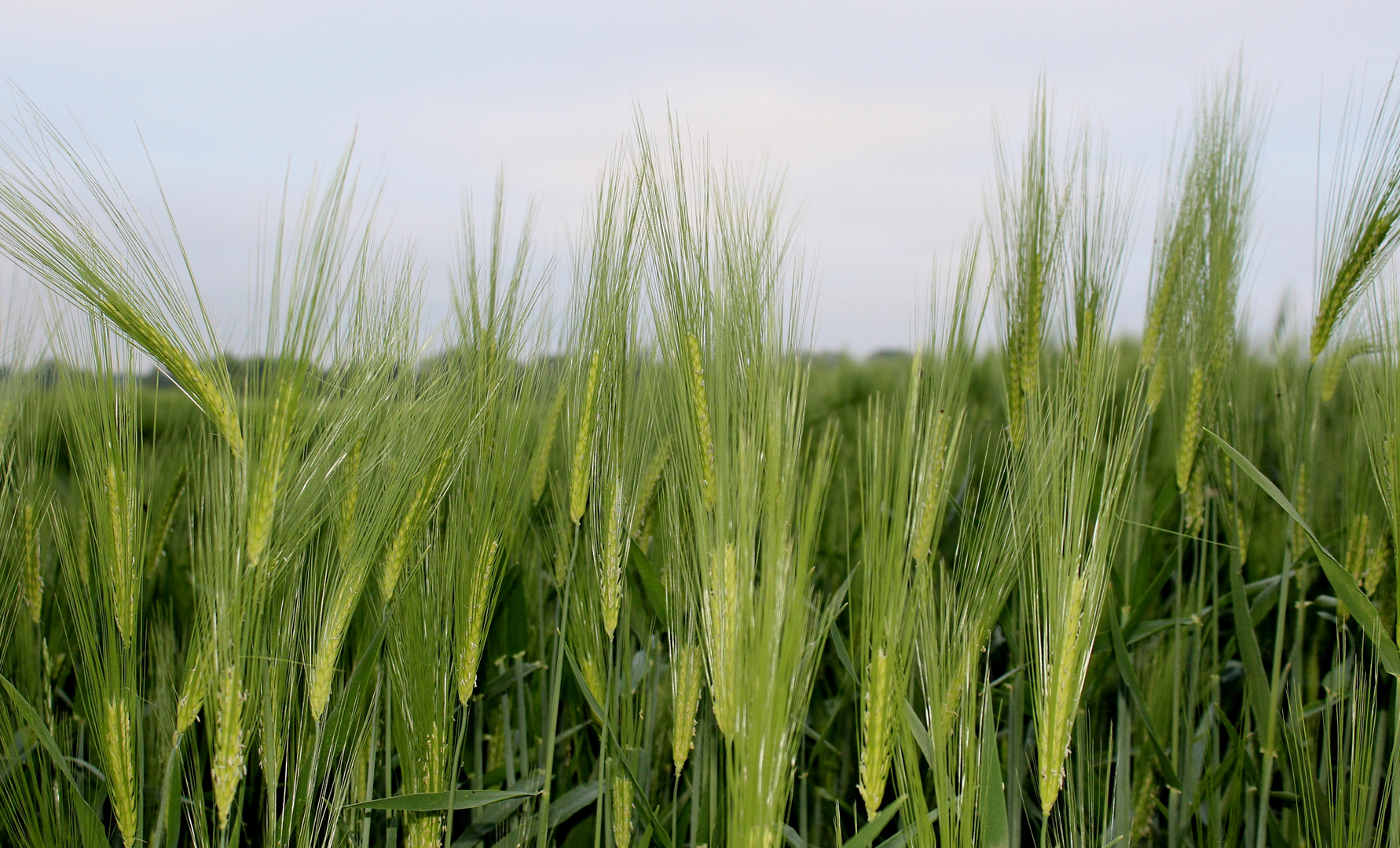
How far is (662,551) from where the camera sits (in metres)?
1.35

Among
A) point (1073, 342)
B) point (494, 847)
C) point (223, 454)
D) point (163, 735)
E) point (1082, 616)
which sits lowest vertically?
point (494, 847)

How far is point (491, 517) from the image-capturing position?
3.33ft

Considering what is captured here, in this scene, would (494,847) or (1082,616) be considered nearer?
(1082,616)

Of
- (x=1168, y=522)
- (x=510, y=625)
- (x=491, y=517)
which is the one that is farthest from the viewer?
(x=1168, y=522)

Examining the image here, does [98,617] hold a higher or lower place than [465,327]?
lower

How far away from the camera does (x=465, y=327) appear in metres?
1.24

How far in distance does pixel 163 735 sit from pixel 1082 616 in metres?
1.23

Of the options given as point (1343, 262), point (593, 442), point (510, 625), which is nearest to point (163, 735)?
point (510, 625)

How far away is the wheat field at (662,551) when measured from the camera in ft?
2.75

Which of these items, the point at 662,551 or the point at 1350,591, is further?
the point at 662,551

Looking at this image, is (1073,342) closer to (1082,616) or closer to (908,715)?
(1082,616)

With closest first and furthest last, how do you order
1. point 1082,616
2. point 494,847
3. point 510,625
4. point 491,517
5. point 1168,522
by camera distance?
point 1082,616 < point 491,517 < point 494,847 < point 510,625 < point 1168,522

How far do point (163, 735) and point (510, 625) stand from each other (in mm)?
499

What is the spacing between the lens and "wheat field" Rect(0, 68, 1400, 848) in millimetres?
838
